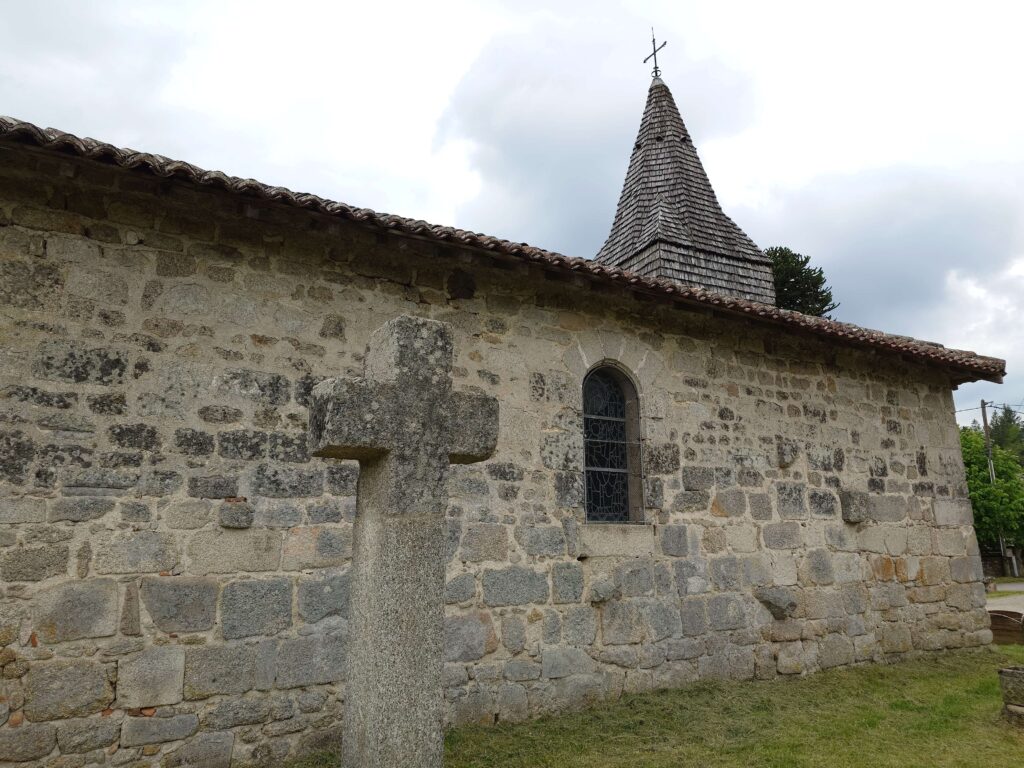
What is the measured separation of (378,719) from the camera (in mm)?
2709

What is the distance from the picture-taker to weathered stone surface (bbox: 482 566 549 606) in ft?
18.8

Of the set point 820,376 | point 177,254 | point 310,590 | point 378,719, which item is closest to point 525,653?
point 310,590

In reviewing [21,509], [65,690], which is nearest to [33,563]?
[21,509]

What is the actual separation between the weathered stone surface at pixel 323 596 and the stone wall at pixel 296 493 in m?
0.03

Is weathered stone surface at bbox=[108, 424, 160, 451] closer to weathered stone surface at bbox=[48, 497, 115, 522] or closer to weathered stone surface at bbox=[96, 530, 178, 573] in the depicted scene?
weathered stone surface at bbox=[48, 497, 115, 522]

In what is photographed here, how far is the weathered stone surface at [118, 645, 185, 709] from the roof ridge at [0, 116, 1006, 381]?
3022 mm

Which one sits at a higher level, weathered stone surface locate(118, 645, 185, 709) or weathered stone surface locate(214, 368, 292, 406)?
weathered stone surface locate(214, 368, 292, 406)

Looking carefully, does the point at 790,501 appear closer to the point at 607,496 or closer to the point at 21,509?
the point at 607,496

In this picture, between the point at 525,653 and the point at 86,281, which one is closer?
the point at 86,281

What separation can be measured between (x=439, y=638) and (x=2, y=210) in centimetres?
406

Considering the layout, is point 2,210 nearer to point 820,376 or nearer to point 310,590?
point 310,590

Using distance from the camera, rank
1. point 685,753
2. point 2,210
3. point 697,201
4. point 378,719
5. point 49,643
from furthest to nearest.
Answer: point 697,201
point 685,753
point 2,210
point 49,643
point 378,719

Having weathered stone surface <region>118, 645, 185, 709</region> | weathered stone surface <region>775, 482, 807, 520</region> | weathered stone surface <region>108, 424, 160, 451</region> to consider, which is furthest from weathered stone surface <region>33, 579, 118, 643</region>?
weathered stone surface <region>775, 482, 807, 520</region>

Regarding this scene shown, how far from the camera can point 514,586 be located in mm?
5824
